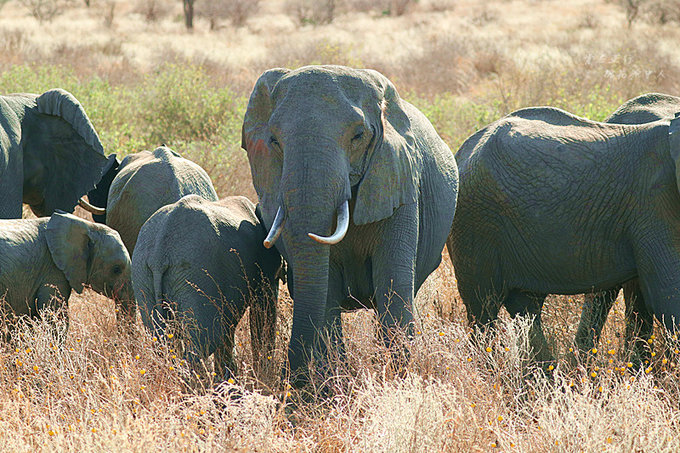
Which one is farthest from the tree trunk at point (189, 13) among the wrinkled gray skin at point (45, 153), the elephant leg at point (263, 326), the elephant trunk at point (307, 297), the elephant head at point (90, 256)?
the elephant trunk at point (307, 297)

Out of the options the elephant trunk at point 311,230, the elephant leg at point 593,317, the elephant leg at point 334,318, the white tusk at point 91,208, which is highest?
the elephant trunk at point 311,230

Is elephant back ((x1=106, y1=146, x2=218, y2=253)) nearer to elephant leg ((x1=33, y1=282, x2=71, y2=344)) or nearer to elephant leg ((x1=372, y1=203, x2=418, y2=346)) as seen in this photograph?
elephant leg ((x1=33, y1=282, x2=71, y2=344))

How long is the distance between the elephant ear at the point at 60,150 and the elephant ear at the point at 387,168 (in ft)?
11.7

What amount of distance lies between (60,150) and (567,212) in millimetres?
4504

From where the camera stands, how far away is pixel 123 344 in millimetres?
5137

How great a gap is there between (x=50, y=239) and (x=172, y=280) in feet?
4.29

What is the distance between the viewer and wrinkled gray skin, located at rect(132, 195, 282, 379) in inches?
191

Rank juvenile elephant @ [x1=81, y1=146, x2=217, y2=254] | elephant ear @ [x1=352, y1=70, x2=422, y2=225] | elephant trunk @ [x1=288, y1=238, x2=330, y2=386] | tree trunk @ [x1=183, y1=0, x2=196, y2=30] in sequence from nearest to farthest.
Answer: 1. elephant trunk @ [x1=288, y1=238, x2=330, y2=386]
2. elephant ear @ [x1=352, y1=70, x2=422, y2=225]
3. juvenile elephant @ [x1=81, y1=146, x2=217, y2=254]
4. tree trunk @ [x1=183, y1=0, x2=196, y2=30]

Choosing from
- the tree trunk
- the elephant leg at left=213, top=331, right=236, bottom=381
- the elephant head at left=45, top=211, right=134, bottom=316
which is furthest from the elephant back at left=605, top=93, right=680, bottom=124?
the tree trunk

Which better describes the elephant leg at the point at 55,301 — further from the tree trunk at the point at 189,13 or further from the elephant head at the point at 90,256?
the tree trunk at the point at 189,13

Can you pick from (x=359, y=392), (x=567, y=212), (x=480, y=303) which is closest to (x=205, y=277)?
(x=359, y=392)

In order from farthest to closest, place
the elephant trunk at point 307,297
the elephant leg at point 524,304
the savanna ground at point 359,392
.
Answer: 1. the elephant leg at point 524,304
2. the elephant trunk at point 307,297
3. the savanna ground at point 359,392

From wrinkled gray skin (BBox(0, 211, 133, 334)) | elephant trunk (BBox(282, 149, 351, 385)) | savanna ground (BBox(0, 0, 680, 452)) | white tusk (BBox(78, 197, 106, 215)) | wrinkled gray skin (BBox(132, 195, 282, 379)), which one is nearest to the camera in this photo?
savanna ground (BBox(0, 0, 680, 452))

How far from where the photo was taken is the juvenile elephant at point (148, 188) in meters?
6.40
